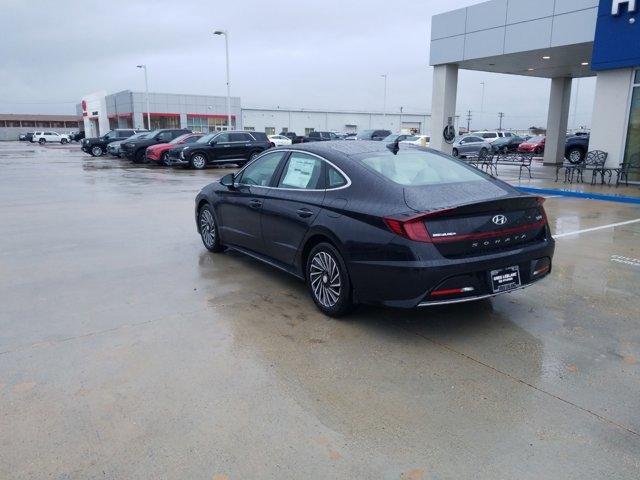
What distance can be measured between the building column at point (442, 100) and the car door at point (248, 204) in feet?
55.0

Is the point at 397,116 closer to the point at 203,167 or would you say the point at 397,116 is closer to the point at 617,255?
the point at 203,167

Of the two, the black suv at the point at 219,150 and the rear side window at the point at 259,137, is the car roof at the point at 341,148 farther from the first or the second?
the rear side window at the point at 259,137

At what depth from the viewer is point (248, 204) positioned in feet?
20.1

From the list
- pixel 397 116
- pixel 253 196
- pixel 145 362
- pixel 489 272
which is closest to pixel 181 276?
pixel 253 196

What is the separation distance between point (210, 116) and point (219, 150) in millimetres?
47402

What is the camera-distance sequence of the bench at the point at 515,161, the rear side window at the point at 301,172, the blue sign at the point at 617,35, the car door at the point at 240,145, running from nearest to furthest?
the rear side window at the point at 301,172
the blue sign at the point at 617,35
the bench at the point at 515,161
the car door at the point at 240,145

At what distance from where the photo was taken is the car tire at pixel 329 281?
4.63 m

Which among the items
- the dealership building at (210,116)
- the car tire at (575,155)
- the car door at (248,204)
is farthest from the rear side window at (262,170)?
the dealership building at (210,116)

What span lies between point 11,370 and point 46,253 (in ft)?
12.8

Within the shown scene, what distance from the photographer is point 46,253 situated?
7332mm

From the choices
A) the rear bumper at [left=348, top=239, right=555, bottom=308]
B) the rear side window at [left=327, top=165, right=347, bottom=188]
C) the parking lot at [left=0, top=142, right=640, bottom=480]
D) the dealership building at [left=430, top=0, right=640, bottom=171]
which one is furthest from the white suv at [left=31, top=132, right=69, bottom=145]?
the rear bumper at [left=348, top=239, right=555, bottom=308]

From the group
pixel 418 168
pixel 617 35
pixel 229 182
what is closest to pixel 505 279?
pixel 418 168

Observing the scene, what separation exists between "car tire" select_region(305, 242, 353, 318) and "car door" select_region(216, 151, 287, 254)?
1102 millimetres

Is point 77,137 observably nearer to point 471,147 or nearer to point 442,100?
point 471,147
